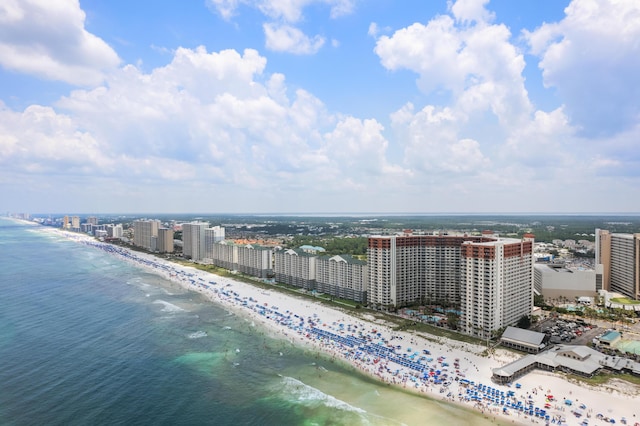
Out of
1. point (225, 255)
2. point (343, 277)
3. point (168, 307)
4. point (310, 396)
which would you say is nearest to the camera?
point (310, 396)

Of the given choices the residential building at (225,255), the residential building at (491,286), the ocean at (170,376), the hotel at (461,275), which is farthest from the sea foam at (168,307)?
the residential building at (491,286)


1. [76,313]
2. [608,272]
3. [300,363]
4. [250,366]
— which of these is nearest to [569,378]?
[300,363]

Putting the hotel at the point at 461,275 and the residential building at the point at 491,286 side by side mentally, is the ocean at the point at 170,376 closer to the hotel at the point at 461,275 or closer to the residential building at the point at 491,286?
the residential building at the point at 491,286

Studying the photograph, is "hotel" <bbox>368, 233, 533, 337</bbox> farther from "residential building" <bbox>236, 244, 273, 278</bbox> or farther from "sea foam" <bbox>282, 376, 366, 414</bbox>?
"residential building" <bbox>236, 244, 273, 278</bbox>

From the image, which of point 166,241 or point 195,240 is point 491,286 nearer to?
point 195,240

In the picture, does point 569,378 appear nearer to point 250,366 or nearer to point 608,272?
point 250,366

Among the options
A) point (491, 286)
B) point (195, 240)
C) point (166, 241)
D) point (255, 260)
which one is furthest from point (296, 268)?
point (166, 241)

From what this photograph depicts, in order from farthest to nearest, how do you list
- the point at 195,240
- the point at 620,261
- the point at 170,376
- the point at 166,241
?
the point at 166,241
the point at 195,240
the point at 620,261
the point at 170,376
